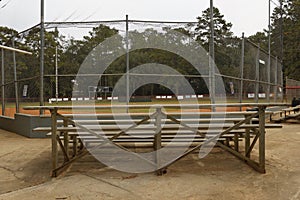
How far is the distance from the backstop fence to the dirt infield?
3.49m

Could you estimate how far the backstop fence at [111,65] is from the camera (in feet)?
28.2

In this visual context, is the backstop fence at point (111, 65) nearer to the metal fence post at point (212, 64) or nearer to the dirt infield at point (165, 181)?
the metal fence post at point (212, 64)

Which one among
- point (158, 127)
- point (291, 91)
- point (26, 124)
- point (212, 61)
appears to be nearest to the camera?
point (158, 127)

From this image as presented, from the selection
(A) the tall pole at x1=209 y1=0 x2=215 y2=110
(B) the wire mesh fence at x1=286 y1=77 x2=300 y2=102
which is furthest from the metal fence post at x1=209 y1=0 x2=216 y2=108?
(B) the wire mesh fence at x1=286 y1=77 x2=300 y2=102

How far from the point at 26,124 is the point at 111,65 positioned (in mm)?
2737

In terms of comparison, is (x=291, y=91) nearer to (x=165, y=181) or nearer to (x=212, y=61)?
(x=212, y=61)

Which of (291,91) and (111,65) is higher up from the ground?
(111,65)

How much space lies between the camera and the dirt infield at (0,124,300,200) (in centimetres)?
349

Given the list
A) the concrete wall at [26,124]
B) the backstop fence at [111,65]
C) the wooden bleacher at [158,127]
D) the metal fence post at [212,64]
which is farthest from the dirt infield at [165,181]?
the backstop fence at [111,65]

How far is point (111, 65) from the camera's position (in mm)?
8945

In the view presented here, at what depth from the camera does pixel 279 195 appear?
3.42 m

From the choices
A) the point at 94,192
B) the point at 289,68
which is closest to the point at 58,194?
the point at 94,192

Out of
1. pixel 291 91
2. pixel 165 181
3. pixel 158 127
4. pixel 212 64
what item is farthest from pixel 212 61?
pixel 291 91

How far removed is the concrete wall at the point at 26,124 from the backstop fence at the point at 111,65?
1.54 ft
